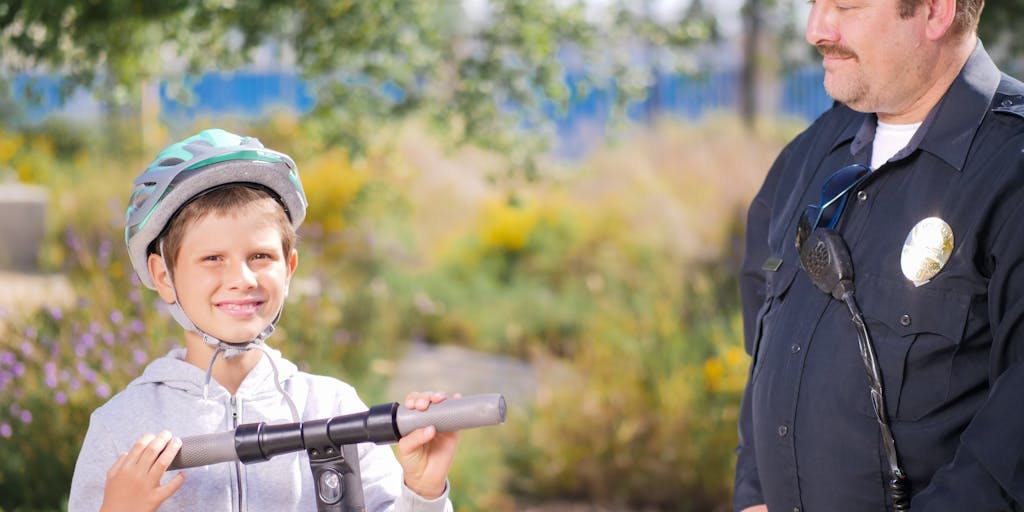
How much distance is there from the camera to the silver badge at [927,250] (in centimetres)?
234

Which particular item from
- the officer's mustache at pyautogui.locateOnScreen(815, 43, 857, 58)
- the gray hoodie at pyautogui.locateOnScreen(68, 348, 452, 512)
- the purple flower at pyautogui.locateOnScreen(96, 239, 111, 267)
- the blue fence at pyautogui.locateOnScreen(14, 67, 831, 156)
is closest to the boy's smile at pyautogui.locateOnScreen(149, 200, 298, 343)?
the gray hoodie at pyautogui.locateOnScreen(68, 348, 452, 512)

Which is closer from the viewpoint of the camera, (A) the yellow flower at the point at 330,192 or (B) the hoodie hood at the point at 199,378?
(B) the hoodie hood at the point at 199,378

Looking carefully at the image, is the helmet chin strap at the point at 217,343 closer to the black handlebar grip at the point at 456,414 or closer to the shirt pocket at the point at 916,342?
the black handlebar grip at the point at 456,414

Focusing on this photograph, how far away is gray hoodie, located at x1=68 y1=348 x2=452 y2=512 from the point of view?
2240 millimetres

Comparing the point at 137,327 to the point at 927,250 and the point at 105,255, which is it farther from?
the point at 927,250

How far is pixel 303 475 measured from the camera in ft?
7.75

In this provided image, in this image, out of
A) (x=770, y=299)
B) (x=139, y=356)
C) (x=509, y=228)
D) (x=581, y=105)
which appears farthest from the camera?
(x=581, y=105)

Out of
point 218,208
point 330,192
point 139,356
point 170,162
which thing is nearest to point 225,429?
point 218,208

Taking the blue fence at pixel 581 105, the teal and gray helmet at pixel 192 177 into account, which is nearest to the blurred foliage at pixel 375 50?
the teal and gray helmet at pixel 192 177

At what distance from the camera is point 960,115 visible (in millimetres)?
2463

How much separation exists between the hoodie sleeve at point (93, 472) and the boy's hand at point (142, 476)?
16cm

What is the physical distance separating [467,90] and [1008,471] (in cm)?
401

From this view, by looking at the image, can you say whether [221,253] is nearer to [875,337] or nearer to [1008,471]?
[875,337]

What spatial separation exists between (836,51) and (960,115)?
306 millimetres
